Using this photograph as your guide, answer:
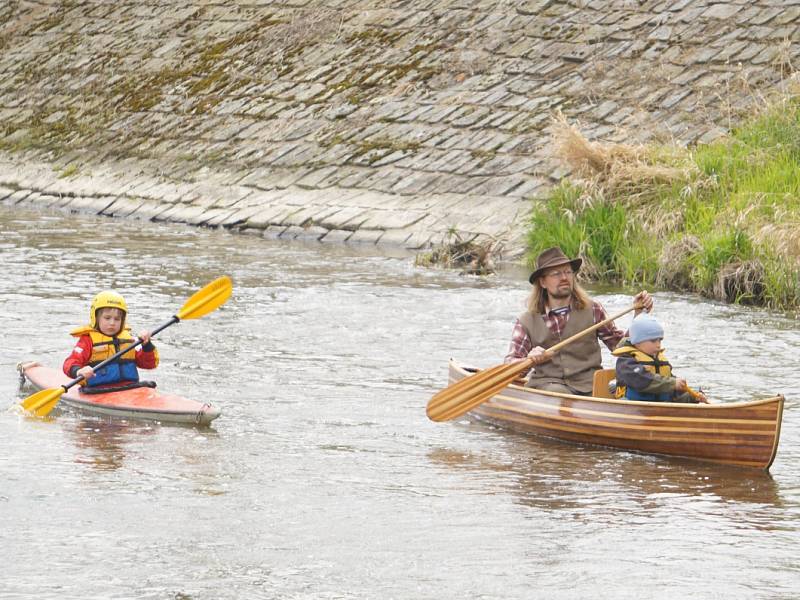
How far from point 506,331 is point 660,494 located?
5.02 meters

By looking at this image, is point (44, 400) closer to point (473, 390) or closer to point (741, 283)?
point (473, 390)

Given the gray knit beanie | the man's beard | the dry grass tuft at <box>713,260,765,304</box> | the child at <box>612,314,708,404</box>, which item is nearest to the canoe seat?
the child at <box>612,314,708,404</box>

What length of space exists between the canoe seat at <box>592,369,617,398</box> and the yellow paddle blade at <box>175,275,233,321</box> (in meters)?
2.71

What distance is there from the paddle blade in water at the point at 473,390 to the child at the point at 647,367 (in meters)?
0.67

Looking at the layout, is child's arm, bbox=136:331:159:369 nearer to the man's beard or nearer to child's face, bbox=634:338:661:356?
the man's beard

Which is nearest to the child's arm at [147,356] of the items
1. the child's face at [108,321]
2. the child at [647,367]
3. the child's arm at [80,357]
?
the child's face at [108,321]

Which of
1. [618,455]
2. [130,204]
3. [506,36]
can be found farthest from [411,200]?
[618,455]

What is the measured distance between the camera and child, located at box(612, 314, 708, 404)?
8.45 meters

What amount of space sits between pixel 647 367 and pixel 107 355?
11.3 ft

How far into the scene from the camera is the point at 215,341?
482 inches

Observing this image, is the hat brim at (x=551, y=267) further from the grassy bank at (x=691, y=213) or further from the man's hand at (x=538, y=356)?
the grassy bank at (x=691, y=213)

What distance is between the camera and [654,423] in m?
8.39

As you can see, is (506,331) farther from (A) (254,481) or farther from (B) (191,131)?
(B) (191,131)

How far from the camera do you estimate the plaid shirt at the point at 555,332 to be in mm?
9258
